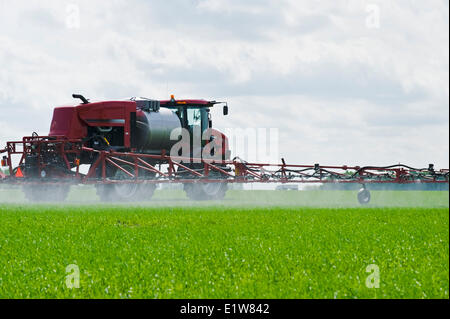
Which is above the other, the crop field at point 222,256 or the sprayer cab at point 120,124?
the sprayer cab at point 120,124

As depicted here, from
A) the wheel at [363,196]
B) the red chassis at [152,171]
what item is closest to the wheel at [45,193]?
the red chassis at [152,171]

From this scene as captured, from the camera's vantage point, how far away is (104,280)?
8.38m

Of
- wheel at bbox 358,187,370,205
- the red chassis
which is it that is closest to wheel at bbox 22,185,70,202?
the red chassis

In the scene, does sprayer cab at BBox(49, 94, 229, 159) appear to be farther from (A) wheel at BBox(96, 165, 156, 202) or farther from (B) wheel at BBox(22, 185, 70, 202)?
(B) wheel at BBox(22, 185, 70, 202)

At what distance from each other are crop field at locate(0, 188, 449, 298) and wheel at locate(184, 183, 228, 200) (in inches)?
391

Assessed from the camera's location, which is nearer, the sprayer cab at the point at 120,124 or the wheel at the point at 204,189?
the sprayer cab at the point at 120,124

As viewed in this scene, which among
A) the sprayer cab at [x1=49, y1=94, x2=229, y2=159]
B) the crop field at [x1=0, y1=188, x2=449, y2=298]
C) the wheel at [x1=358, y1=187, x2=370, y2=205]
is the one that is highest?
the sprayer cab at [x1=49, y1=94, x2=229, y2=159]

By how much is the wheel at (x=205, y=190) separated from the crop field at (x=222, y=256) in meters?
9.92

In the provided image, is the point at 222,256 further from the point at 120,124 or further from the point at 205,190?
the point at 205,190

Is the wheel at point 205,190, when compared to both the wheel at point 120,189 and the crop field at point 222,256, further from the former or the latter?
the crop field at point 222,256

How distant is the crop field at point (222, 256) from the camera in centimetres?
777

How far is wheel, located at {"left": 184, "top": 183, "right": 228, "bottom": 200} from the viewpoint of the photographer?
90.1 feet

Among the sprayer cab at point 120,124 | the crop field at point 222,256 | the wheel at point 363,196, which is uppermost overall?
the sprayer cab at point 120,124
